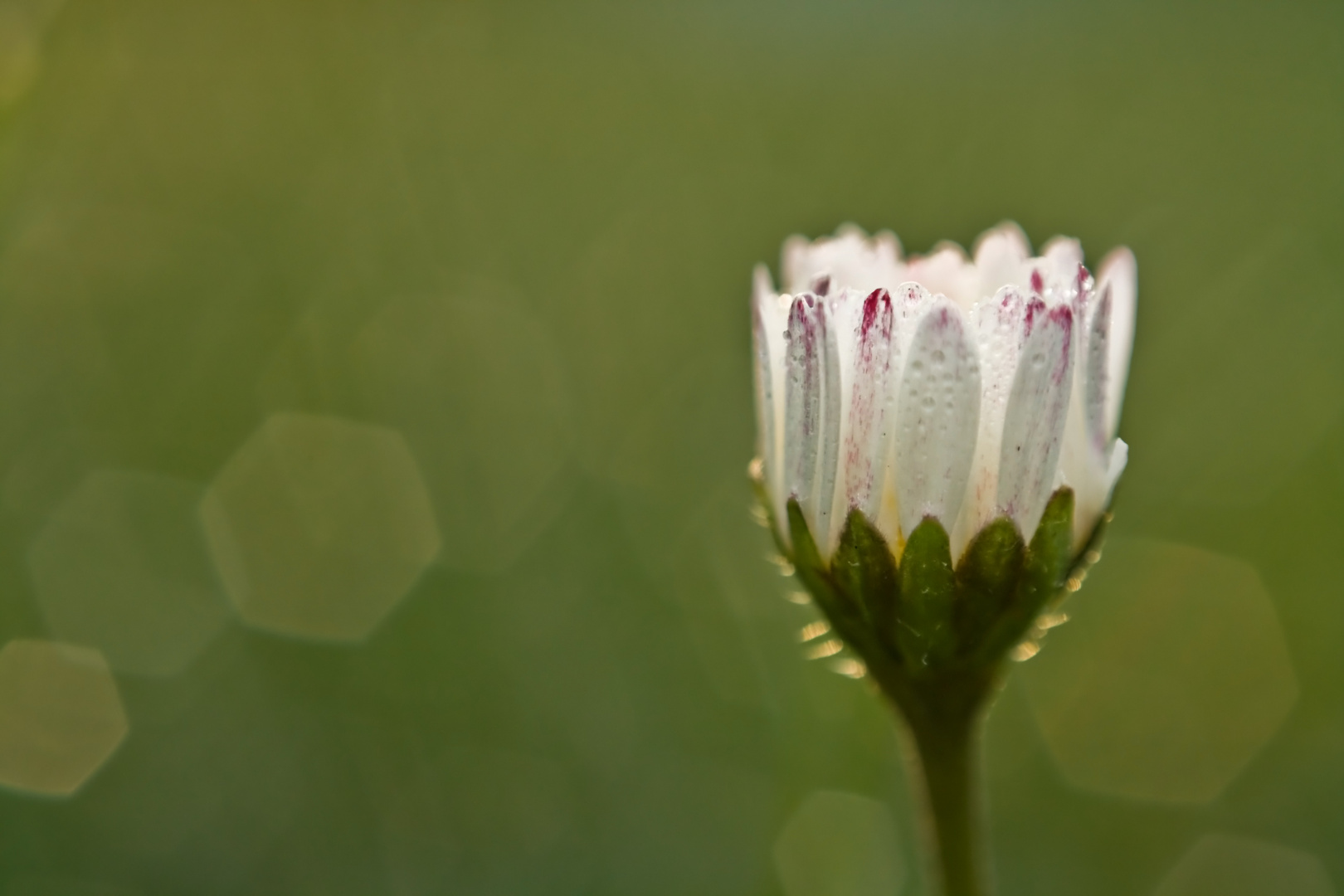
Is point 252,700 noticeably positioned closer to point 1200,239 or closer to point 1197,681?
point 1197,681

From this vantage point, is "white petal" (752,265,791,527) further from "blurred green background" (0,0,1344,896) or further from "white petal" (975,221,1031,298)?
"blurred green background" (0,0,1344,896)

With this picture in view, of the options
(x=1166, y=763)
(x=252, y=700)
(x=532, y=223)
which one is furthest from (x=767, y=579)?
(x=532, y=223)

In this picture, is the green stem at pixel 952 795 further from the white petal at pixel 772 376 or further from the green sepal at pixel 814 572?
the white petal at pixel 772 376

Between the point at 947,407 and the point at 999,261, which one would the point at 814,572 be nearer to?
the point at 947,407

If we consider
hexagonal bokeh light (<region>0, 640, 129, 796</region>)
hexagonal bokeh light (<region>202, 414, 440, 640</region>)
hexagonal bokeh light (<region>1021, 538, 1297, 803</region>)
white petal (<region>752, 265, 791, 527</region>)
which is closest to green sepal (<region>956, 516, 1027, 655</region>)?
white petal (<region>752, 265, 791, 527</region>)

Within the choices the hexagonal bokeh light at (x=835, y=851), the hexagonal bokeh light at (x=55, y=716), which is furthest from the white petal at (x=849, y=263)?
the hexagonal bokeh light at (x=55, y=716)
